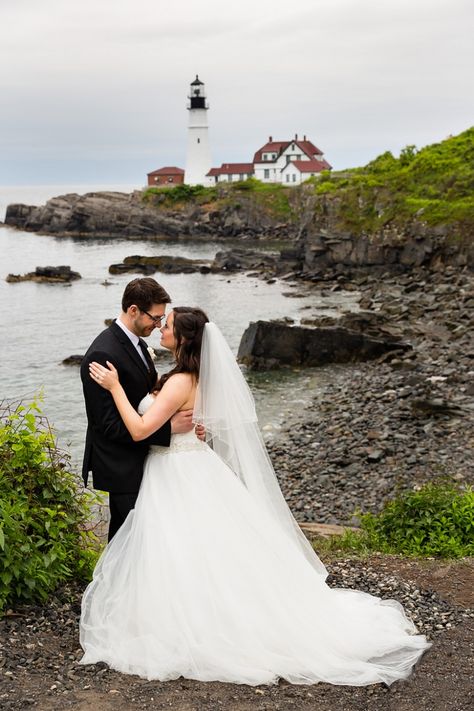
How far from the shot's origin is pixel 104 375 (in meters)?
6.17

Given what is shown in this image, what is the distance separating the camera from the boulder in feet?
97.1

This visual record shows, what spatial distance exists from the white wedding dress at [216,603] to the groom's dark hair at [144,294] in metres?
0.87

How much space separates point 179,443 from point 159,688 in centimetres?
198

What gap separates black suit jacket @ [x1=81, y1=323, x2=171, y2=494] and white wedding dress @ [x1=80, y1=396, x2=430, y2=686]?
148 millimetres

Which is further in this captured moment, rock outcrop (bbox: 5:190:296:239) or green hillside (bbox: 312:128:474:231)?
rock outcrop (bbox: 5:190:296:239)

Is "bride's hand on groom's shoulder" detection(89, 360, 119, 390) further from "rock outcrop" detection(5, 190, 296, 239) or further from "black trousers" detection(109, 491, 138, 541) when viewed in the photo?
"rock outcrop" detection(5, 190, 296, 239)

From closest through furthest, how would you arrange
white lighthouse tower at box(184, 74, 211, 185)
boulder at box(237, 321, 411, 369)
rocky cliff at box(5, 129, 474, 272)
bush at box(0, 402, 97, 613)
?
bush at box(0, 402, 97, 613) → boulder at box(237, 321, 411, 369) → rocky cliff at box(5, 129, 474, 272) → white lighthouse tower at box(184, 74, 211, 185)

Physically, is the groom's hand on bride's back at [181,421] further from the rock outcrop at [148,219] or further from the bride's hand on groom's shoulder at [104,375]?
the rock outcrop at [148,219]

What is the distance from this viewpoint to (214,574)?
20.2 ft

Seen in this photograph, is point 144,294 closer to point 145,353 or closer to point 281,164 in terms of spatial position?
point 145,353

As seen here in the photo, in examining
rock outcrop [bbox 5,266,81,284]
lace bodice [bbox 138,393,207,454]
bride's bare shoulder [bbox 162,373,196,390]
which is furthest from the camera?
rock outcrop [bbox 5,266,81,284]

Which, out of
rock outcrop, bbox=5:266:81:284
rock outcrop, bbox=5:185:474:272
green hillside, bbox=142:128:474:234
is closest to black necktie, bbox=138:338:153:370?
rock outcrop, bbox=5:185:474:272

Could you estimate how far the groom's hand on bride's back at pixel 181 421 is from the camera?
6539 millimetres

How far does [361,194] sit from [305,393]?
1487 inches
